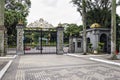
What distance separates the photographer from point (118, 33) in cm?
3584

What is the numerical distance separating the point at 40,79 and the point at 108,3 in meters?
38.7

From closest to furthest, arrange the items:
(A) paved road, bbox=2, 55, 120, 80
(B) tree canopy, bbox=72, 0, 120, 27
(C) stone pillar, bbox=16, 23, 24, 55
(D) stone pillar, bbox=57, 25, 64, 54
A: (A) paved road, bbox=2, 55, 120, 80 → (C) stone pillar, bbox=16, 23, 24, 55 → (D) stone pillar, bbox=57, 25, 64, 54 → (B) tree canopy, bbox=72, 0, 120, 27

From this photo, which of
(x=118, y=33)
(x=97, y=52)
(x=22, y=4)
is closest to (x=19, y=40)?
(x=97, y=52)

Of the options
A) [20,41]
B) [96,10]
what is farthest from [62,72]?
[96,10]

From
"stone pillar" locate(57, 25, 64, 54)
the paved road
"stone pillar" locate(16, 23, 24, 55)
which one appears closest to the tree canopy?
"stone pillar" locate(57, 25, 64, 54)

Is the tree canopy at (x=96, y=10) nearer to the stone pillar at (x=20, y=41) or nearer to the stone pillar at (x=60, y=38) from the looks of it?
the stone pillar at (x=60, y=38)

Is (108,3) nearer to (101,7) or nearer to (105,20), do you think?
(101,7)

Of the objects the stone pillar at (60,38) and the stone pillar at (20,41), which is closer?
the stone pillar at (20,41)

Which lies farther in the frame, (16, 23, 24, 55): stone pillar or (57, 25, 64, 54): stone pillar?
(57, 25, 64, 54): stone pillar

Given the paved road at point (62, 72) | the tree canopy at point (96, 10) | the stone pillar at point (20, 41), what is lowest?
the paved road at point (62, 72)

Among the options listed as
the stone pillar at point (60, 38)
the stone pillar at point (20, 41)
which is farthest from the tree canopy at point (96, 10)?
the stone pillar at point (20, 41)

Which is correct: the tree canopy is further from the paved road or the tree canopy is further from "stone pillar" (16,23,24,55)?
the paved road

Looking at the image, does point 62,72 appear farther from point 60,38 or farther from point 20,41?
point 60,38

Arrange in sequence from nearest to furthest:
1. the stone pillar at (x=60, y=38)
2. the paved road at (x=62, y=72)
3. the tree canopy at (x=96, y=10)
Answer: the paved road at (x=62, y=72) < the stone pillar at (x=60, y=38) < the tree canopy at (x=96, y=10)
